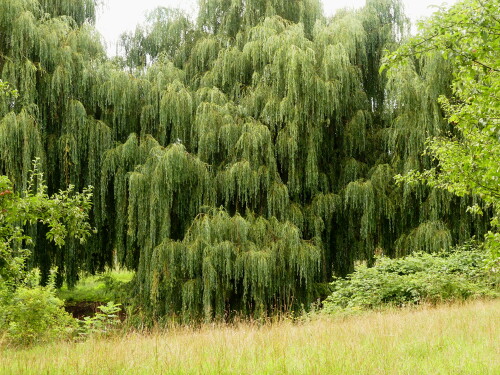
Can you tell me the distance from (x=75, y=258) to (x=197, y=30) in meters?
6.49

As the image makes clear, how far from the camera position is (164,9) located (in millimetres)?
13984

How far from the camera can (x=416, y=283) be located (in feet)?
30.5

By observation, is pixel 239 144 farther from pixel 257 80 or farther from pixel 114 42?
pixel 114 42

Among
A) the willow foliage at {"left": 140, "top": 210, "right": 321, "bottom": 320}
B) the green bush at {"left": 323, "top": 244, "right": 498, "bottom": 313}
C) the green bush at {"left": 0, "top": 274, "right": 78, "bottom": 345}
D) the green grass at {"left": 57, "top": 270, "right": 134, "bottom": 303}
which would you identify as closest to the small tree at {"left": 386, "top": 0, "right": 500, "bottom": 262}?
the green bush at {"left": 323, "top": 244, "right": 498, "bottom": 313}

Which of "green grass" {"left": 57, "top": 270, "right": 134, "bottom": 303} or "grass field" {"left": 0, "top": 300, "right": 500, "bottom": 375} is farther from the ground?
"grass field" {"left": 0, "top": 300, "right": 500, "bottom": 375}

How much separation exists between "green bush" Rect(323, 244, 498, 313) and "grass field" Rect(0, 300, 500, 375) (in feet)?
10.8

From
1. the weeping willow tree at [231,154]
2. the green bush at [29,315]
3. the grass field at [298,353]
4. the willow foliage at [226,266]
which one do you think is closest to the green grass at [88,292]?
the weeping willow tree at [231,154]

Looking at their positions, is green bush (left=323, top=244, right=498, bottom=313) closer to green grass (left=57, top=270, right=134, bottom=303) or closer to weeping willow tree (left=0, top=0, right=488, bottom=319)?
weeping willow tree (left=0, top=0, right=488, bottom=319)

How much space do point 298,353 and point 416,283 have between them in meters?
5.17

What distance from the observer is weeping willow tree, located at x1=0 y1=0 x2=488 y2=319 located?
34.2 feet

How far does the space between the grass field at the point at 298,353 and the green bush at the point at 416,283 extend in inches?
129

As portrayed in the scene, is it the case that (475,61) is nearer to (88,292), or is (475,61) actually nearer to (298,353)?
(298,353)

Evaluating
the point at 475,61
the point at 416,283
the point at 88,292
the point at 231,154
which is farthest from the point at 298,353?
the point at 88,292

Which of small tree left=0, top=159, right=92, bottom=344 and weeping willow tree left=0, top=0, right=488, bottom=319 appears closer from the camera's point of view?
small tree left=0, top=159, right=92, bottom=344
